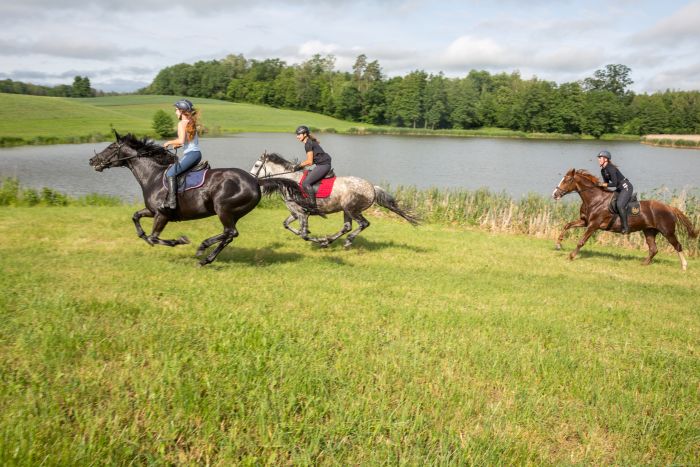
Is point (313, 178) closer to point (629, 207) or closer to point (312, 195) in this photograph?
point (312, 195)

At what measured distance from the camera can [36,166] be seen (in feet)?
113

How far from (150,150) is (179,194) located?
1201mm

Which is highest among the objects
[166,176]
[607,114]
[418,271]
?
[607,114]

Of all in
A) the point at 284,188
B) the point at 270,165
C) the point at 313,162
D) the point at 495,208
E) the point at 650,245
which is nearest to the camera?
the point at 284,188

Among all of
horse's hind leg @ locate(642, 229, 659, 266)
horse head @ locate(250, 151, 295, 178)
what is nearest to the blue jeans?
horse head @ locate(250, 151, 295, 178)

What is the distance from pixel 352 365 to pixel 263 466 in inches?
65.7

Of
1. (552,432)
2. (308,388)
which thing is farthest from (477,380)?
(308,388)

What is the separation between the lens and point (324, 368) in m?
4.87

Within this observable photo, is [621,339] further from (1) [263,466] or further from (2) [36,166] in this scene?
(2) [36,166]

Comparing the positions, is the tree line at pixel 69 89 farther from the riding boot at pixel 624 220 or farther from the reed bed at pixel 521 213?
the riding boot at pixel 624 220

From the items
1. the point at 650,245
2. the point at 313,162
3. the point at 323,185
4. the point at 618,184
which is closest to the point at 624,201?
the point at 618,184

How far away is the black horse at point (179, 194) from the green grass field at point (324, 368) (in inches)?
28.5

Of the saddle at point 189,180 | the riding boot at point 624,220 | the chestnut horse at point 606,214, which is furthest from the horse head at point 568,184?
the saddle at point 189,180

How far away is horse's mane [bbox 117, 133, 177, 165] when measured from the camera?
9469 mm
